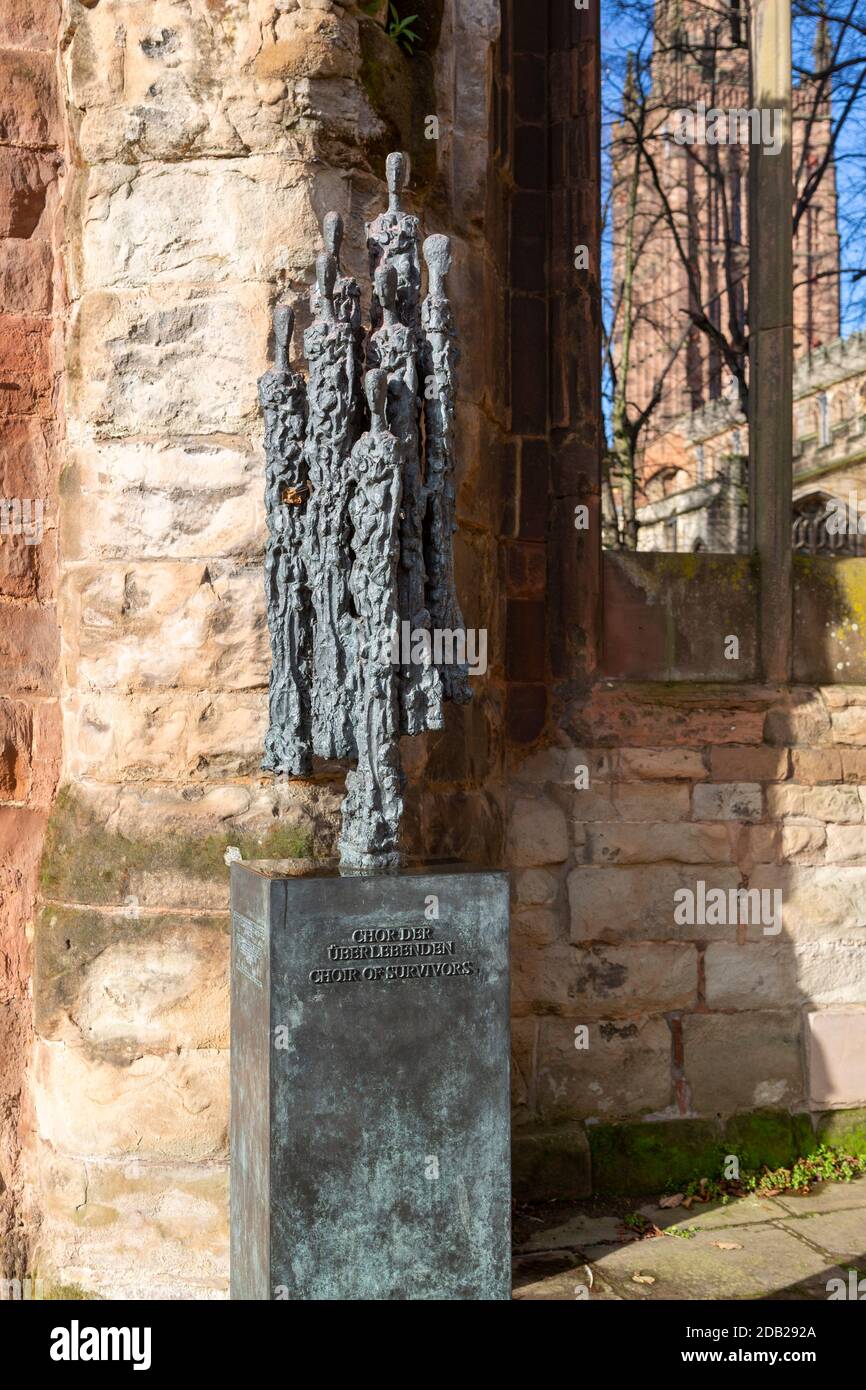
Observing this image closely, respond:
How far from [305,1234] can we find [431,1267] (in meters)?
0.27

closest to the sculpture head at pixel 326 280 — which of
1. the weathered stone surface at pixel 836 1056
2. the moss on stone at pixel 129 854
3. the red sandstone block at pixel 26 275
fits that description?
the moss on stone at pixel 129 854

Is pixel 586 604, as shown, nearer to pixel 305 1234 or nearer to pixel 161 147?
pixel 161 147

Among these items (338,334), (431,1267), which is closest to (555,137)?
(338,334)

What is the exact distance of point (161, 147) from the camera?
3.93 m

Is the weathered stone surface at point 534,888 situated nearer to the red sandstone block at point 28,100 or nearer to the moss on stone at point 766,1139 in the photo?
the moss on stone at point 766,1139

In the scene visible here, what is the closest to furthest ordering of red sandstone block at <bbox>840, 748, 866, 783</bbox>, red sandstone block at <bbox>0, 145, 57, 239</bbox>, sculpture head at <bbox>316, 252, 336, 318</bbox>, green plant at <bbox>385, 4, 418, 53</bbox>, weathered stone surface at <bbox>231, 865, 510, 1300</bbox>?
weathered stone surface at <bbox>231, 865, 510, 1300</bbox> < sculpture head at <bbox>316, 252, 336, 318</bbox> < red sandstone block at <bbox>0, 145, 57, 239</bbox> < green plant at <bbox>385, 4, 418, 53</bbox> < red sandstone block at <bbox>840, 748, 866, 783</bbox>

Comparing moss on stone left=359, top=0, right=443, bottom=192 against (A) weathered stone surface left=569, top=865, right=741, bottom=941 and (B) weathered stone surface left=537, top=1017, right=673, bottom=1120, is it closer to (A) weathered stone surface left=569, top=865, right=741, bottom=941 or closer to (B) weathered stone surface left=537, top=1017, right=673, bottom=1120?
(A) weathered stone surface left=569, top=865, right=741, bottom=941

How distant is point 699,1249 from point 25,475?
3165 millimetres

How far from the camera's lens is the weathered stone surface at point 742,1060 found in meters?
5.00

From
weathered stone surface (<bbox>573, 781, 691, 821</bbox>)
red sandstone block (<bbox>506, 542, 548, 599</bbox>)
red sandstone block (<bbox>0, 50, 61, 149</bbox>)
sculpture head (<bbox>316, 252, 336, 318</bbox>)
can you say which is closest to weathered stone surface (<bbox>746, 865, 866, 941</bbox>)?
weathered stone surface (<bbox>573, 781, 691, 821</bbox>)

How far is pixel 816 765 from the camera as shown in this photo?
513 centimetres

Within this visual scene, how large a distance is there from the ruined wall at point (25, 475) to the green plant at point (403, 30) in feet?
3.38

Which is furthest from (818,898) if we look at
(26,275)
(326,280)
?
(26,275)

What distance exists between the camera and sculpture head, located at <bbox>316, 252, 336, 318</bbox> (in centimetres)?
294
